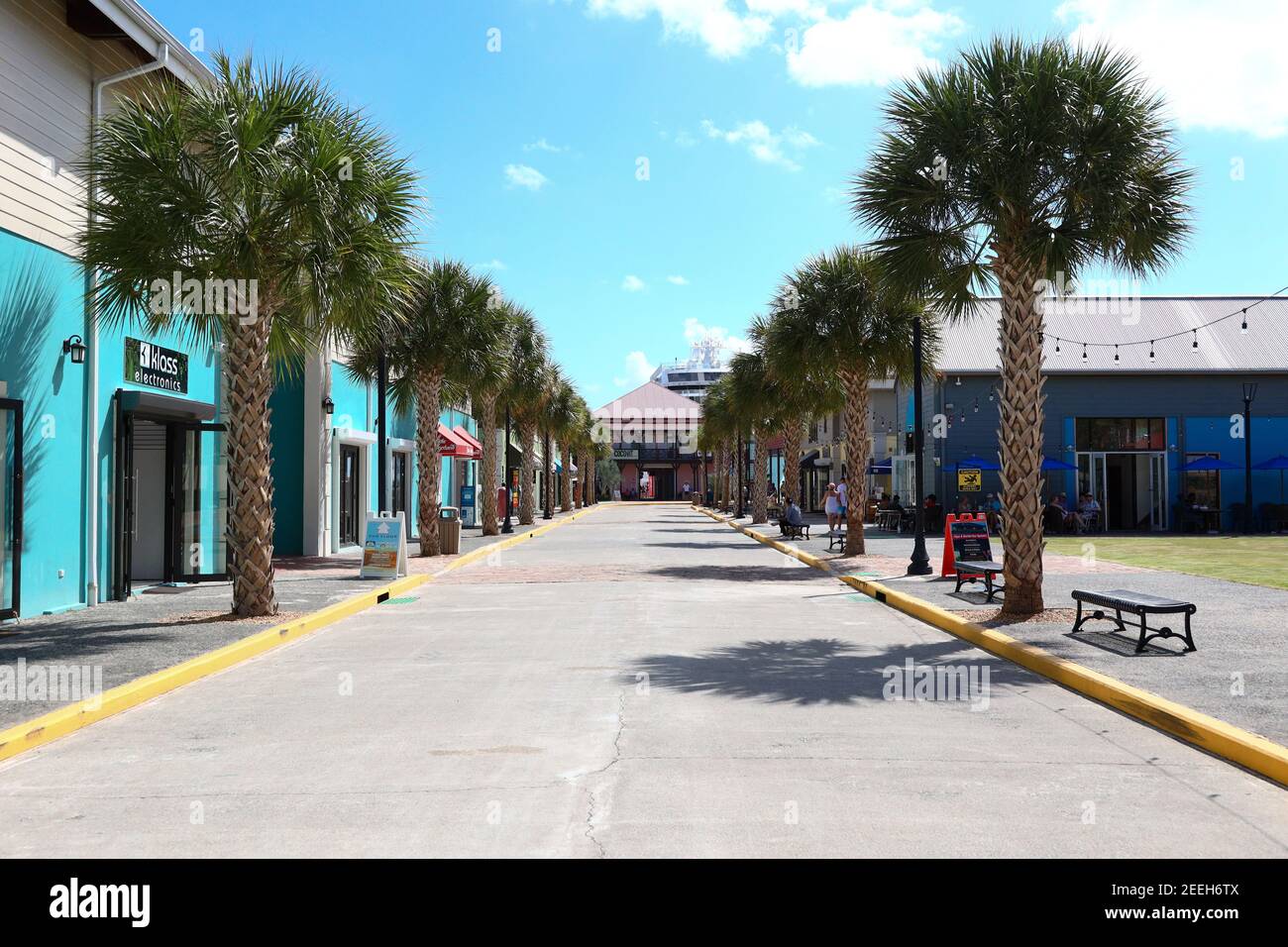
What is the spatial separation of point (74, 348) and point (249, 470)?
2.90 m

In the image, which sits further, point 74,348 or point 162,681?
point 74,348

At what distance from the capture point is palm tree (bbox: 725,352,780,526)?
42.1m

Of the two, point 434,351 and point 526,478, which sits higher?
point 434,351

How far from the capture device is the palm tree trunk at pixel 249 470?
44.3 ft

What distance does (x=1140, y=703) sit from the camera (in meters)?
7.85

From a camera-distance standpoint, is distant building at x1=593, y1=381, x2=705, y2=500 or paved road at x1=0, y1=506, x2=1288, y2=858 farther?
distant building at x1=593, y1=381, x2=705, y2=500

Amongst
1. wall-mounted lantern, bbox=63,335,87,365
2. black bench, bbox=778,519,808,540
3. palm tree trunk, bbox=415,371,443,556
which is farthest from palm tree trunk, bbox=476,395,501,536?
wall-mounted lantern, bbox=63,335,87,365

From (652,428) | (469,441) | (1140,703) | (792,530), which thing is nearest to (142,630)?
(1140,703)

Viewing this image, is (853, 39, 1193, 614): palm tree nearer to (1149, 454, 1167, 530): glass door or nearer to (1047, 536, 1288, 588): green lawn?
(1047, 536, 1288, 588): green lawn

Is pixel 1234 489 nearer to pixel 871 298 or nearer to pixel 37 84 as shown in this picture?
→ pixel 871 298

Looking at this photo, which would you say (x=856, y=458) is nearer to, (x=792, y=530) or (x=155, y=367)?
(x=792, y=530)

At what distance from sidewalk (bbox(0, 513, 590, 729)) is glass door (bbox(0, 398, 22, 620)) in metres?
0.41

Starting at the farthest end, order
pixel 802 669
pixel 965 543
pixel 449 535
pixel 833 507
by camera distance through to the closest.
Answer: pixel 833 507, pixel 449 535, pixel 965 543, pixel 802 669
